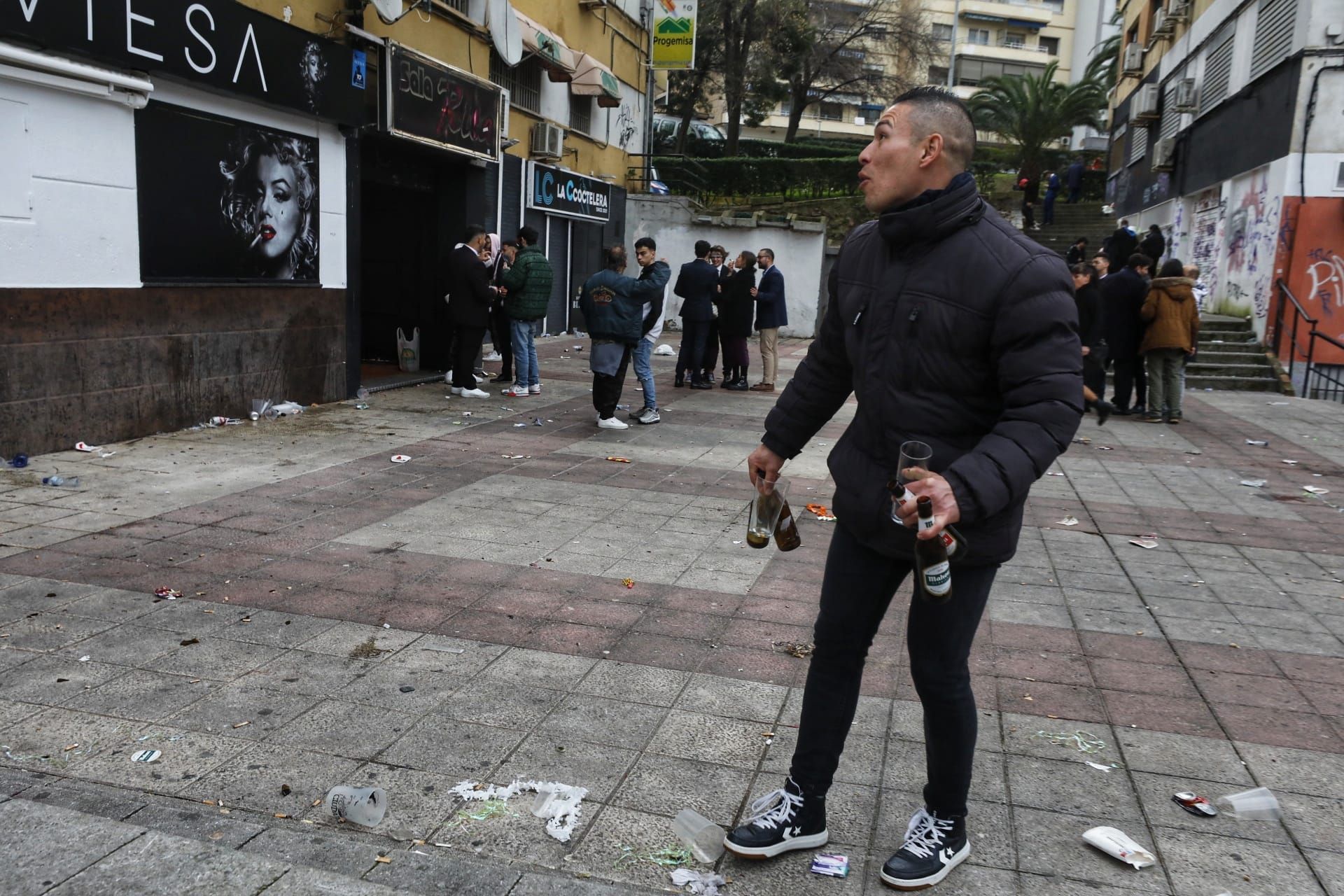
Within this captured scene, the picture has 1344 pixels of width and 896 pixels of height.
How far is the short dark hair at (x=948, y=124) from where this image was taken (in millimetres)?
2578

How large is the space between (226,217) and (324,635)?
610 cm

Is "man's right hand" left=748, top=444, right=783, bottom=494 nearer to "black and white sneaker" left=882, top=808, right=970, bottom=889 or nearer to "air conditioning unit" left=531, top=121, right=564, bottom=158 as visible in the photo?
"black and white sneaker" left=882, top=808, right=970, bottom=889

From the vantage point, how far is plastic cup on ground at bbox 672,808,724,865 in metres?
2.90

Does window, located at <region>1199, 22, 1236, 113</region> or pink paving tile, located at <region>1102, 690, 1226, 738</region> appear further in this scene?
window, located at <region>1199, 22, 1236, 113</region>

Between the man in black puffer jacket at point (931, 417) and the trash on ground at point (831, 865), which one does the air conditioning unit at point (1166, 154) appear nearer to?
the man in black puffer jacket at point (931, 417)

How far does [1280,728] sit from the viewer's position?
3883 mm

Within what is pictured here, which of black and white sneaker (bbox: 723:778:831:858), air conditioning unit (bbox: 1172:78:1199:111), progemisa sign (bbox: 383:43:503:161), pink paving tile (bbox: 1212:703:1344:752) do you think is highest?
air conditioning unit (bbox: 1172:78:1199:111)

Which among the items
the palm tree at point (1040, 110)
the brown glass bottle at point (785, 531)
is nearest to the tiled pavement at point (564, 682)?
the brown glass bottle at point (785, 531)

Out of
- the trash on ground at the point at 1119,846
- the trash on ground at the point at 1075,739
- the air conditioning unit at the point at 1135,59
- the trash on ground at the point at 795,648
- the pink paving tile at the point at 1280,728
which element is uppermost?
the air conditioning unit at the point at 1135,59

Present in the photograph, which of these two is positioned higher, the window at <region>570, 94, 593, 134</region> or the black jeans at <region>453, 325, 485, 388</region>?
the window at <region>570, 94, 593, 134</region>

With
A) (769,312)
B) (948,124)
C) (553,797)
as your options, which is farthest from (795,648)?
(769,312)

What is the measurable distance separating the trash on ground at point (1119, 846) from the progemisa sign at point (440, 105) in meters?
10.4

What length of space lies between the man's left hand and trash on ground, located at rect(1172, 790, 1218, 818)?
1610mm

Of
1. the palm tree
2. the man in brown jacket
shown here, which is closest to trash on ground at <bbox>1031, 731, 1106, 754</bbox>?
the man in brown jacket
